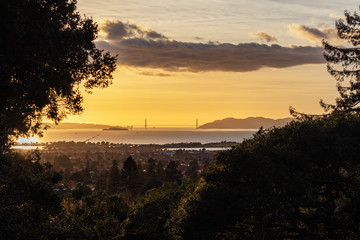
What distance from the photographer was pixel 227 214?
644 inches

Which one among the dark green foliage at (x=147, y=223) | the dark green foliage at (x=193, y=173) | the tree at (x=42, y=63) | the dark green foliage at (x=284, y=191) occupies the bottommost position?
the dark green foliage at (x=193, y=173)

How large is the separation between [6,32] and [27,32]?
0.72 meters

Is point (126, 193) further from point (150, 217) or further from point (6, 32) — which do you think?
point (6, 32)

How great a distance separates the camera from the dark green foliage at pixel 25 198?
12.0m

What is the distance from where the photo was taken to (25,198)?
527 inches

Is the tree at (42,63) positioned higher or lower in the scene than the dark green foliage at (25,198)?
higher

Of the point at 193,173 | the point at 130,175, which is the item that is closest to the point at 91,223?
the point at 130,175

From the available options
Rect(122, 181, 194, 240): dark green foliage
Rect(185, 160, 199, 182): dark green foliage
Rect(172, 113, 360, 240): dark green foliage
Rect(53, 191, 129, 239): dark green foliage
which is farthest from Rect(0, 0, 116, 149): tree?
Rect(185, 160, 199, 182): dark green foliage

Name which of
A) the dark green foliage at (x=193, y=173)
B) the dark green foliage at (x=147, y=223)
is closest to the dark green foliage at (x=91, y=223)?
the dark green foliage at (x=147, y=223)

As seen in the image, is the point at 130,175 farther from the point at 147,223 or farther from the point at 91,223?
the point at 91,223

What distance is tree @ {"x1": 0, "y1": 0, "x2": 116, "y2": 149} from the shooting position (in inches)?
509

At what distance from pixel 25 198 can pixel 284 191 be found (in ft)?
31.3

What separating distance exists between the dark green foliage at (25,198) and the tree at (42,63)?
3.35 ft

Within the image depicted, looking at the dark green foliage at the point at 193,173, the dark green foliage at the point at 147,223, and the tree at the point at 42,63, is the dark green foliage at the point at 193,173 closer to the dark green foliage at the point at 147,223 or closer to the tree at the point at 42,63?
the dark green foliage at the point at 147,223
